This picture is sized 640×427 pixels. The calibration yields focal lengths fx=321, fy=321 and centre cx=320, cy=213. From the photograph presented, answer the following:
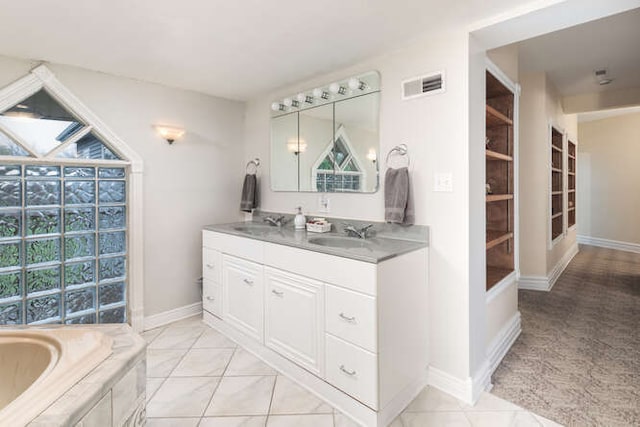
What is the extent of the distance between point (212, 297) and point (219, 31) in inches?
82.6

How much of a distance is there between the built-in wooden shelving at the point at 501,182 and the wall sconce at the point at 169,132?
264 centimetres

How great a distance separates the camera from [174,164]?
3.00m

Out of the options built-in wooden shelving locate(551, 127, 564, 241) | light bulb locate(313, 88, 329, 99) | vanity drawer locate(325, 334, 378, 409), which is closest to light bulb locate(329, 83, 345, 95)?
light bulb locate(313, 88, 329, 99)

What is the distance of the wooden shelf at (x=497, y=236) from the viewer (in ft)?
7.59

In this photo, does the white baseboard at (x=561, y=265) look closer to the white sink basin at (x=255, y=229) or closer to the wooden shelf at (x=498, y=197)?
the wooden shelf at (x=498, y=197)

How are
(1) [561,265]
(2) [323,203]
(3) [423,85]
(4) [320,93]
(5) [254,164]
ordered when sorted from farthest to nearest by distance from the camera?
(1) [561,265], (5) [254,164], (2) [323,203], (4) [320,93], (3) [423,85]

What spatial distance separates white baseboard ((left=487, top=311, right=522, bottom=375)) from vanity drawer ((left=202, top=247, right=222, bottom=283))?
84.1 inches

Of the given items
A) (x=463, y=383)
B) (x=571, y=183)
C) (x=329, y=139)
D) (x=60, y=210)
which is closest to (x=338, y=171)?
(x=329, y=139)

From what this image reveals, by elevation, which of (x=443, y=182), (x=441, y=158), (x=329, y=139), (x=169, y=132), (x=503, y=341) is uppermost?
(x=169, y=132)

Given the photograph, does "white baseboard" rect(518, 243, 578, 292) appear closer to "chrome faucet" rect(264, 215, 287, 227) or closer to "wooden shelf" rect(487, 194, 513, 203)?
"wooden shelf" rect(487, 194, 513, 203)

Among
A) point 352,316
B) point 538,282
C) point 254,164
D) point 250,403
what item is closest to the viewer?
point 352,316

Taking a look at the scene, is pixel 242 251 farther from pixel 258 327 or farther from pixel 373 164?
pixel 373 164

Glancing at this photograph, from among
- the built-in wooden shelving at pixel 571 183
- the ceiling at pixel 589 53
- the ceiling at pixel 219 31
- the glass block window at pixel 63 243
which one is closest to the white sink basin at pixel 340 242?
the ceiling at pixel 219 31

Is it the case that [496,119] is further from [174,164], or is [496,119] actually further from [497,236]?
[174,164]
